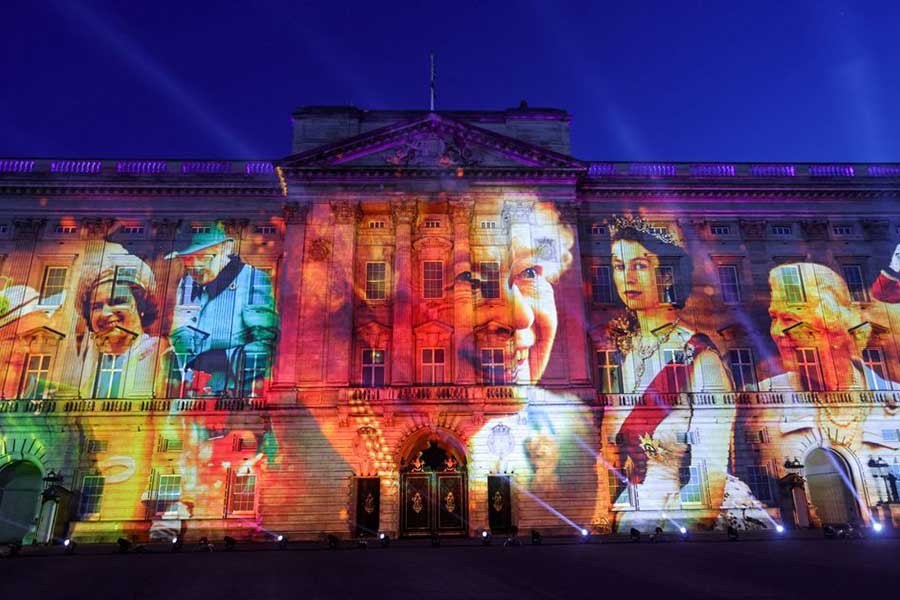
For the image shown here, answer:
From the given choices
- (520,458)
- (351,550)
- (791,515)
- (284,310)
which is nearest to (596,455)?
(520,458)

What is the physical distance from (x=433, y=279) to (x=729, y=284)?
16.8 meters

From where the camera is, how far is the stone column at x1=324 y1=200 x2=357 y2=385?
3359cm

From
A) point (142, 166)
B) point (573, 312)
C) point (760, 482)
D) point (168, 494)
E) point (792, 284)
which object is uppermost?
point (142, 166)

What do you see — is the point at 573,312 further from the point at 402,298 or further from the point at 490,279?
the point at 402,298

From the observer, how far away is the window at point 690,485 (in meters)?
33.5

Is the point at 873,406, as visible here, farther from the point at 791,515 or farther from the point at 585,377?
the point at 585,377

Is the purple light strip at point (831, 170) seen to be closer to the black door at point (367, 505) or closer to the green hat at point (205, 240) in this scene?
the black door at point (367, 505)

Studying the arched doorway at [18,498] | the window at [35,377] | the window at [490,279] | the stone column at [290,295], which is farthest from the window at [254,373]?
the window at [490,279]

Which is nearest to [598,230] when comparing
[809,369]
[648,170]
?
[648,170]

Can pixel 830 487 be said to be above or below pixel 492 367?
below

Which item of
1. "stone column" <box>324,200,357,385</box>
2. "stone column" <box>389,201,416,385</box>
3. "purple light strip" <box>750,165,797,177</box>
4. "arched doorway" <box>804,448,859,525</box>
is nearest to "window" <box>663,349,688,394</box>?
"arched doorway" <box>804,448,859,525</box>

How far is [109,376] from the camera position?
3450cm

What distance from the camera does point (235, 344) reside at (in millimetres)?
35219

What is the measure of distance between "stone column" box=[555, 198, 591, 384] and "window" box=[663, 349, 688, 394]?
4.57 m
